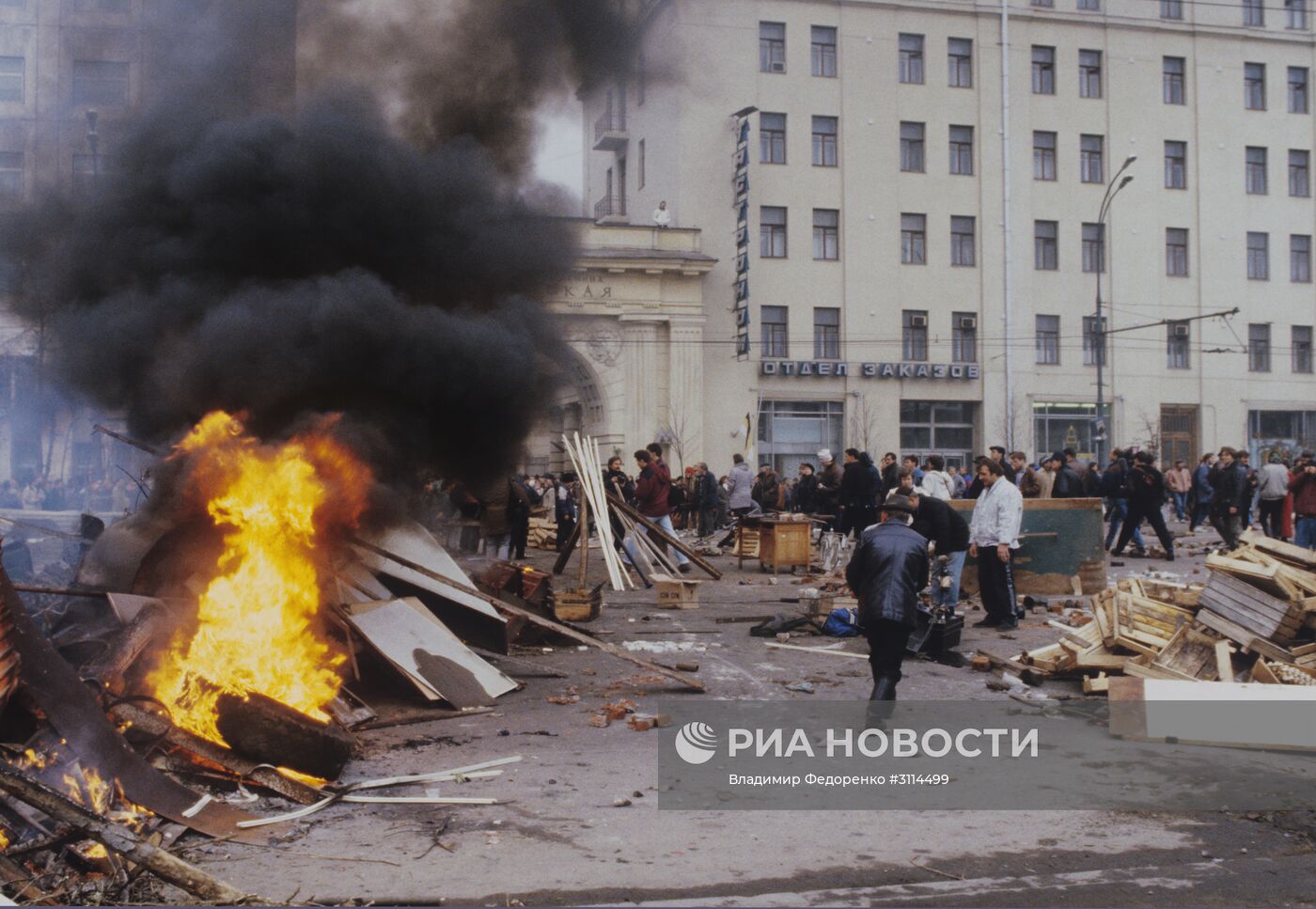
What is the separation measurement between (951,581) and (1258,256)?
3579 centimetres

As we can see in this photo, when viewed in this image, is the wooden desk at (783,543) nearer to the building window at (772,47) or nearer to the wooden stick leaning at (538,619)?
the wooden stick leaning at (538,619)

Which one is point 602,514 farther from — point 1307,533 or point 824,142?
point 824,142

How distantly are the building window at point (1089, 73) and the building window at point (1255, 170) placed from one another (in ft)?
21.8

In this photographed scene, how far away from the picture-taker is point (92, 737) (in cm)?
555

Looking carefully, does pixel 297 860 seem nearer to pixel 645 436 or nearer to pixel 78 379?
pixel 78 379

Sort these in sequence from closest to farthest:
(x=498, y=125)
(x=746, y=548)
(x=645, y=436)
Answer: (x=498, y=125) → (x=746, y=548) → (x=645, y=436)

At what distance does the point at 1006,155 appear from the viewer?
36406mm

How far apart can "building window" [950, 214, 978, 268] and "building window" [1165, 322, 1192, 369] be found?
298 inches

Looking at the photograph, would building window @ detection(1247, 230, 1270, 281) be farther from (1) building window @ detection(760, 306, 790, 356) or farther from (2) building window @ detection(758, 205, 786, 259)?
(1) building window @ detection(760, 306, 790, 356)

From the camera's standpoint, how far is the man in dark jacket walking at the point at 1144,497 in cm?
1675

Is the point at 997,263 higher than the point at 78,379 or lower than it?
higher

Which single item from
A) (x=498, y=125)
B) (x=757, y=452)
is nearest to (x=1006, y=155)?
(x=757, y=452)

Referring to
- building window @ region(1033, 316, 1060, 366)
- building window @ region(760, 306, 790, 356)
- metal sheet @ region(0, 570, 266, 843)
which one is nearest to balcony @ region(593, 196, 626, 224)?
building window @ region(760, 306, 790, 356)

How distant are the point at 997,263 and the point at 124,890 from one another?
1412 inches
